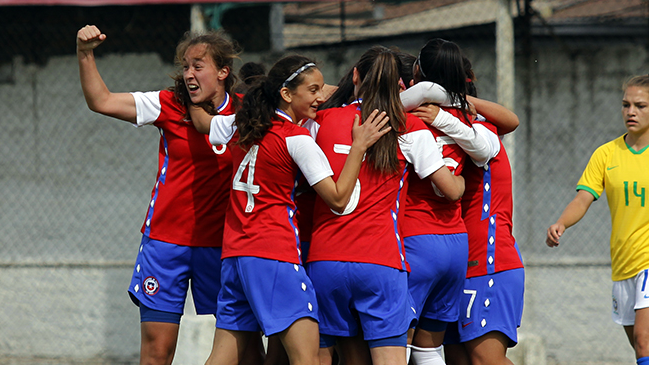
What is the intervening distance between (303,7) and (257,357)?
3498 millimetres

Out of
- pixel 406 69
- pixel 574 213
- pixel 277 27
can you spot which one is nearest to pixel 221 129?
pixel 406 69

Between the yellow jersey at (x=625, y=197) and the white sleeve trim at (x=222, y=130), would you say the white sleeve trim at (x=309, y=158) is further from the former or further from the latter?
the yellow jersey at (x=625, y=197)

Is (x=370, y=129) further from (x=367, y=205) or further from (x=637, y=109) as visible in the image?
(x=637, y=109)

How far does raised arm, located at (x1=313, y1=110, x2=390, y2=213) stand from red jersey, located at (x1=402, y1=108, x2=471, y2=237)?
38 centimetres

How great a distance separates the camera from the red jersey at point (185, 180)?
322cm

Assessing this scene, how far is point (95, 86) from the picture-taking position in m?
3.03

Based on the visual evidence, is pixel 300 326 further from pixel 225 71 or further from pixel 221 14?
pixel 221 14

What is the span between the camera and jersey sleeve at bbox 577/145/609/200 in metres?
3.84

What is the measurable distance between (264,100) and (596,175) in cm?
209

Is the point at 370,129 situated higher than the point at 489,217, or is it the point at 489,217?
the point at 370,129

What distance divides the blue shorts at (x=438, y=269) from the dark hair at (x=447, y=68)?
56 centimetres

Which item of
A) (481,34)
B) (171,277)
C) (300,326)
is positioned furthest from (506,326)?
(481,34)

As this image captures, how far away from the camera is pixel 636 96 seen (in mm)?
3719

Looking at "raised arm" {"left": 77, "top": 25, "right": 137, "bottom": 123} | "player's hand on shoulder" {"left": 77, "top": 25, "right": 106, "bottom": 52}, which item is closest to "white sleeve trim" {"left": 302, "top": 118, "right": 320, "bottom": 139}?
"raised arm" {"left": 77, "top": 25, "right": 137, "bottom": 123}
